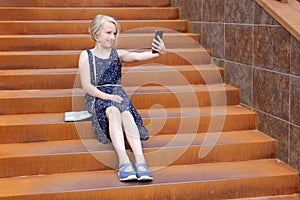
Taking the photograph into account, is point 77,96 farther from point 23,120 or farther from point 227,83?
point 227,83

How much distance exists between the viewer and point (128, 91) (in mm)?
4035

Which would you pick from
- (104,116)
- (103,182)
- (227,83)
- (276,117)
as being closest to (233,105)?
(227,83)

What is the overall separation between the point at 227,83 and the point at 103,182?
1704mm

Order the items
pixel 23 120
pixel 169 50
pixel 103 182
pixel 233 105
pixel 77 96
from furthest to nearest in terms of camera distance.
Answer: pixel 169 50
pixel 233 105
pixel 77 96
pixel 23 120
pixel 103 182

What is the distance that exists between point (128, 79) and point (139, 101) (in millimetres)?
294

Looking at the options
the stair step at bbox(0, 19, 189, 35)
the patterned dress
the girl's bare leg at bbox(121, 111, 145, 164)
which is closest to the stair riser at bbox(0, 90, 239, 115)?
the patterned dress

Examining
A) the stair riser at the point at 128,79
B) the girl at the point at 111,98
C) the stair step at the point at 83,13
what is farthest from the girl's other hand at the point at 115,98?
the stair step at the point at 83,13

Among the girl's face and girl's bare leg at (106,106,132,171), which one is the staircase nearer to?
girl's bare leg at (106,106,132,171)

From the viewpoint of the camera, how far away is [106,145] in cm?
342

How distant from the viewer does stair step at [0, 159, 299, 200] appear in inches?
118

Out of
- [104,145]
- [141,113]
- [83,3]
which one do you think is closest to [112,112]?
[104,145]

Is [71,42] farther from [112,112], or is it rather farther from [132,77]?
[112,112]

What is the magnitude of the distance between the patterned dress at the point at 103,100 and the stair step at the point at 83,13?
154cm

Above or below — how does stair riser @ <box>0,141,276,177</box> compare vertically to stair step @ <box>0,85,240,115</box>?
below
